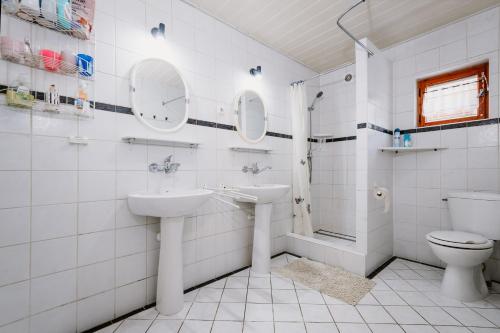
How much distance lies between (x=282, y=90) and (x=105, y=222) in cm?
232

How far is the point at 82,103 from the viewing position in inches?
58.3

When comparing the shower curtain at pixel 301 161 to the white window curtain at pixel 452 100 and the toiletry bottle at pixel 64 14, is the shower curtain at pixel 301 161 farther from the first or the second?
the toiletry bottle at pixel 64 14

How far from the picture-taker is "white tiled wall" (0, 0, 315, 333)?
1312 millimetres

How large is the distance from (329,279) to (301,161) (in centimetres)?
128

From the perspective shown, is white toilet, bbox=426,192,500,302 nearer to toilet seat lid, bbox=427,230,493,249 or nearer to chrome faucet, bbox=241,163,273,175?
toilet seat lid, bbox=427,230,493,249

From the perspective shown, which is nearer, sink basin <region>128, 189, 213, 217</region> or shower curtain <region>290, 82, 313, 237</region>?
sink basin <region>128, 189, 213, 217</region>

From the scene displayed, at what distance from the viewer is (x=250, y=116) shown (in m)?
2.49

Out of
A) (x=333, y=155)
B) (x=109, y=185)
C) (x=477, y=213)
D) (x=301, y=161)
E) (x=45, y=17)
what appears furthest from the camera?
(x=333, y=155)

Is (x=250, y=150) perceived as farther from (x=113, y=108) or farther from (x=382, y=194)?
(x=382, y=194)

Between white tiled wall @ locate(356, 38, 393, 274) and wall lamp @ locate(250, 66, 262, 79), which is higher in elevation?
wall lamp @ locate(250, 66, 262, 79)

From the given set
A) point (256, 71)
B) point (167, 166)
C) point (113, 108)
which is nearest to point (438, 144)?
point (256, 71)

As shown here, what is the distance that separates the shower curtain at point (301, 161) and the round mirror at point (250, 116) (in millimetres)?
447

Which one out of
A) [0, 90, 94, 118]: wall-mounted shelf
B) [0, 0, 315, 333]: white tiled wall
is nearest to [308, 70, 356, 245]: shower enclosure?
[0, 0, 315, 333]: white tiled wall

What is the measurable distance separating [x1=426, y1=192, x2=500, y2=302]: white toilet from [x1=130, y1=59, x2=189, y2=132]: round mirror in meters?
2.36
